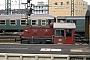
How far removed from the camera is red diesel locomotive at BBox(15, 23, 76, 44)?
23723mm

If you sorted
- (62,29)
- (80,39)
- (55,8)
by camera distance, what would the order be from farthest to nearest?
(55,8) → (80,39) → (62,29)

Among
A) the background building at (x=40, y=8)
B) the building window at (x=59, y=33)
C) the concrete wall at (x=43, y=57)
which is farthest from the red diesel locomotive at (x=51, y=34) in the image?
the background building at (x=40, y=8)

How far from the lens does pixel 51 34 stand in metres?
25.6

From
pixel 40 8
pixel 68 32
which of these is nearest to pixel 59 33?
pixel 68 32

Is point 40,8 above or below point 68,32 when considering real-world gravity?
above

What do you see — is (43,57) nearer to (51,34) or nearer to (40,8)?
(51,34)

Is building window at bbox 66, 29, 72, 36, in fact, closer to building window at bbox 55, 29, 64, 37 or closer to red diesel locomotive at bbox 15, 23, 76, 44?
red diesel locomotive at bbox 15, 23, 76, 44

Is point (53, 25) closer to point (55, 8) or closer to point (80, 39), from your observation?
point (80, 39)

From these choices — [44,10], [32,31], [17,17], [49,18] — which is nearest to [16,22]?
[17,17]

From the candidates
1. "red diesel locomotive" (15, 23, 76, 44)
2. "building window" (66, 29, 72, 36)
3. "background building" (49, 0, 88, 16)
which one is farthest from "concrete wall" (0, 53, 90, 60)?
"background building" (49, 0, 88, 16)

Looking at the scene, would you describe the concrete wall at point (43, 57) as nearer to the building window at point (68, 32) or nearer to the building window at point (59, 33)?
the building window at point (59, 33)

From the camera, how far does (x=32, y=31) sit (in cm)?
2617

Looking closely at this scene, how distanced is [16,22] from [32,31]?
42.7 feet

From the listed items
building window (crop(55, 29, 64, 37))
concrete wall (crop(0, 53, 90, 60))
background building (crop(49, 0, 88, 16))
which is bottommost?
concrete wall (crop(0, 53, 90, 60))
